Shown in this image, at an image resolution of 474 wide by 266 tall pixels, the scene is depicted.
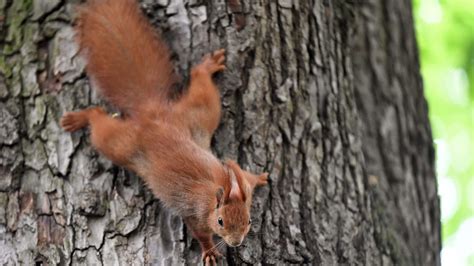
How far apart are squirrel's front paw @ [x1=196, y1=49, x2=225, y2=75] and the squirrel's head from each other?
387 mm

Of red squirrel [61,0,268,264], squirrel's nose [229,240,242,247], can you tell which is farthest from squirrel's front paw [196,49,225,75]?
squirrel's nose [229,240,242,247]

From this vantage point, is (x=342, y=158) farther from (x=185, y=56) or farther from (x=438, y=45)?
(x=438, y=45)

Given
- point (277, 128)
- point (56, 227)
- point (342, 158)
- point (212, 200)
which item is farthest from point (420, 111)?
point (56, 227)

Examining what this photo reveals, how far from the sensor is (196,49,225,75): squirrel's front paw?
2699 millimetres

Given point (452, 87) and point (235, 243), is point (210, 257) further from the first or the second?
point (452, 87)

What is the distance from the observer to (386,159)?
11.1ft

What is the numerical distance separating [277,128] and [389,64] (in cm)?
106

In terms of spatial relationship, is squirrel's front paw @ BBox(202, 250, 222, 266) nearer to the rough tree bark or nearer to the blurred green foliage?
the rough tree bark

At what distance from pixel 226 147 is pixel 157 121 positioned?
0.27 m

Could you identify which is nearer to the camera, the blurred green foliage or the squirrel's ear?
the squirrel's ear

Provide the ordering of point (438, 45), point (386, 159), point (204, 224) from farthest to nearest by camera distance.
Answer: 1. point (438, 45)
2. point (386, 159)
3. point (204, 224)

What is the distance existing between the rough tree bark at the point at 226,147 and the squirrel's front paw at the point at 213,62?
43 millimetres

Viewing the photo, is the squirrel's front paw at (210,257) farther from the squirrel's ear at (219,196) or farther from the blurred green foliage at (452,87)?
the blurred green foliage at (452,87)

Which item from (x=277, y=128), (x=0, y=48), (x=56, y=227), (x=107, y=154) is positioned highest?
(x=0, y=48)
